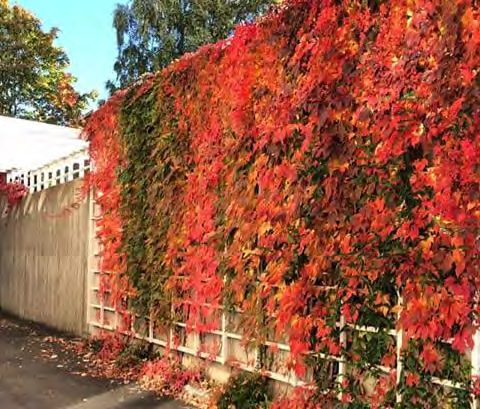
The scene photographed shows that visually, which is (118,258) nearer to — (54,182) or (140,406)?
(140,406)

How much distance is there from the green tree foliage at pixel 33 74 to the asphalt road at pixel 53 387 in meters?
18.7

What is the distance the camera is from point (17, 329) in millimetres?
8242

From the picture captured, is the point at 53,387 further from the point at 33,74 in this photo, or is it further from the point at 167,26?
the point at 33,74

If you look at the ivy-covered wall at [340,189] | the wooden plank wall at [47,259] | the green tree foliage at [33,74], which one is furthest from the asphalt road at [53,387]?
the green tree foliage at [33,74]

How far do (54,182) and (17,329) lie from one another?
2.11 metres

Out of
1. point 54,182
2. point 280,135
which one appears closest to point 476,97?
point 280,135

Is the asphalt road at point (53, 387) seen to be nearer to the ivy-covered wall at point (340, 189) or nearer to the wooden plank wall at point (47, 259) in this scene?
the ivy-covered wall at point (340, 189)

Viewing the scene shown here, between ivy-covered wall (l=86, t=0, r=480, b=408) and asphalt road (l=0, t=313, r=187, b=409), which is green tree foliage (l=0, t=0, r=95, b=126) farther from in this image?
ivy-covered wall (l=86, t=0, r=480, b=408)

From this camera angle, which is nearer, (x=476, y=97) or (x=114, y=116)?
(x=476, y=97)

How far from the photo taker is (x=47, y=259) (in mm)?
8406

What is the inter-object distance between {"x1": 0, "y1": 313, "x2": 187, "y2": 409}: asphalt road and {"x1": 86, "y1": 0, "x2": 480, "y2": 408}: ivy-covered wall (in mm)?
782

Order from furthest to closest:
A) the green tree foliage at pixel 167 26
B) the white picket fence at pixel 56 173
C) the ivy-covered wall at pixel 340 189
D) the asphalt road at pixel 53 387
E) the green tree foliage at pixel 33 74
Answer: the green tree foliage at pixel 33 74
the green tree foliage at pixel 167 26
the white picket fence at pixel 56 173
the asphalt road at pixel 53 387
the ivy-covered wall at pixel 340 189

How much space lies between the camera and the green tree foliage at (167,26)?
20.8 m

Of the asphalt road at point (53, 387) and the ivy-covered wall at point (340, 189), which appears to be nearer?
the ivy-covered wall at point (340, 189)
